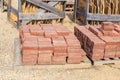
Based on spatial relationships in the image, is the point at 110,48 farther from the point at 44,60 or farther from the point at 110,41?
the point at 44,60

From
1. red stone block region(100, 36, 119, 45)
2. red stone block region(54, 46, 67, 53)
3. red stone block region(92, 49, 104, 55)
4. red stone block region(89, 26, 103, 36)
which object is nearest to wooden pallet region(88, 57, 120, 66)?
red stone block region(92, 49, 104, 55)

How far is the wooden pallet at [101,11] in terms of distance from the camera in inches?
424

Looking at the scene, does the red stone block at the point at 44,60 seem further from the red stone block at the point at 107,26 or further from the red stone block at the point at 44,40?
the red stone block at the point at 107,26

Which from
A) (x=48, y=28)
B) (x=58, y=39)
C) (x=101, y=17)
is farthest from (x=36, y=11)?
(x=58, y=39)

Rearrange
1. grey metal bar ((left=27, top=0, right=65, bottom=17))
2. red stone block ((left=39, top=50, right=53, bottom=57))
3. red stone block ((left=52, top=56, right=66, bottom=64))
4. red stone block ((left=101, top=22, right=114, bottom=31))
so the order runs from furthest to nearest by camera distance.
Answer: grey metal bar ((left=27, top=0, right=65, bottom=17)) < red stone block ((left=101, top=22, right=114, bottom=31)) < red stone block ((left=52, top=56, right=66, bottom=64)) < red stone block ((left=39, top=50, right=53, bottom=57))

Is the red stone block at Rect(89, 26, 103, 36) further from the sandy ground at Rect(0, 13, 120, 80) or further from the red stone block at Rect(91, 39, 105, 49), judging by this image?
the sandy ground at Rect(0, 13, 120, 80)

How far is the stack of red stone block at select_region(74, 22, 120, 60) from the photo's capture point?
7.32m

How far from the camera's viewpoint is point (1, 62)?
725 cm

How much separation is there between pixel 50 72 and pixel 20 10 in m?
3.94

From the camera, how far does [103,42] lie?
23.9 ft

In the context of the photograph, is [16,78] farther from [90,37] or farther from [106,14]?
[106,14]

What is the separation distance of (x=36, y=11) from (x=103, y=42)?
3.91 m

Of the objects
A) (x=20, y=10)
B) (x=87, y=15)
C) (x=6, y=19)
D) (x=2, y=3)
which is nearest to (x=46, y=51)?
(x=20, y=10)

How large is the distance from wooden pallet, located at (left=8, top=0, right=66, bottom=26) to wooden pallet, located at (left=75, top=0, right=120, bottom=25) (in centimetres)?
102
